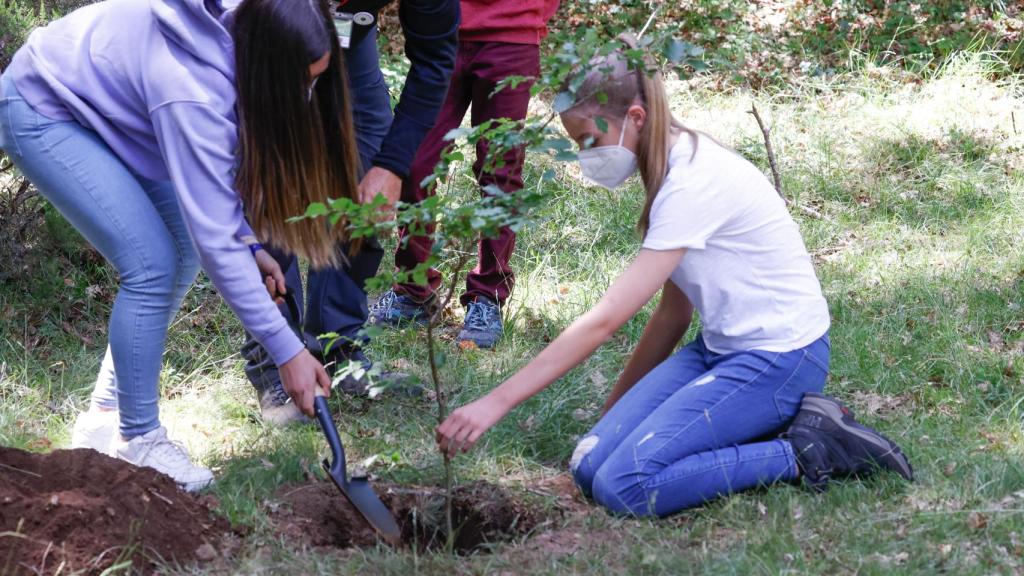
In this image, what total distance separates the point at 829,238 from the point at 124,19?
3.77m

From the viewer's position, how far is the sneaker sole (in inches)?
116

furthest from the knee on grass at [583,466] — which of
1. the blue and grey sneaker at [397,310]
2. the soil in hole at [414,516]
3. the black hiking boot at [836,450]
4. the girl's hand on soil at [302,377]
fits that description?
the blue and grey sneaker at [397,310]

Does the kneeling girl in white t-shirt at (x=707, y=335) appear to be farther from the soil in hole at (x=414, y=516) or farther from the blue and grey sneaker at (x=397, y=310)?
the blue and grey sneaker at (x=397, y=310)

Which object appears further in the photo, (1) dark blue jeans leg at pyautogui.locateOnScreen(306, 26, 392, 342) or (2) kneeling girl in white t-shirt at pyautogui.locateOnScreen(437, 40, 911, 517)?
(1) dark blue jeans leg at pyautogui.locateOnScreen(306, 26, 392, 342)

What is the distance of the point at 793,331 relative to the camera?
304cm

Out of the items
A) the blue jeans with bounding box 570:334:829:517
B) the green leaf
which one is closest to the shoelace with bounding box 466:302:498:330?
the blue jeans with bounding box 570:334:829:517

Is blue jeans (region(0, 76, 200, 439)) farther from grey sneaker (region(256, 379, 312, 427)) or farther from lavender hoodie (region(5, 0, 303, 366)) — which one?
grey sneaker (region(256, 379, 312, 427))

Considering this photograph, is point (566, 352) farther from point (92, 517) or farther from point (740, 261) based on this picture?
point (92, 517)

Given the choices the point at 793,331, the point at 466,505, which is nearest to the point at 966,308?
the point at 793,331

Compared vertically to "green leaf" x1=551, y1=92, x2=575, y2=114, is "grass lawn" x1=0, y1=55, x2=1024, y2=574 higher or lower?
lower

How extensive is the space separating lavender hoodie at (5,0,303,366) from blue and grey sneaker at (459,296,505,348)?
1.71m

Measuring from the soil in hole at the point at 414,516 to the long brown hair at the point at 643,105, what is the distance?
0.93m

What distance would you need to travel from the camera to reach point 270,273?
123 inches

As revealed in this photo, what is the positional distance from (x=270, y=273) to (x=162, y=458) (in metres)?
0.62
